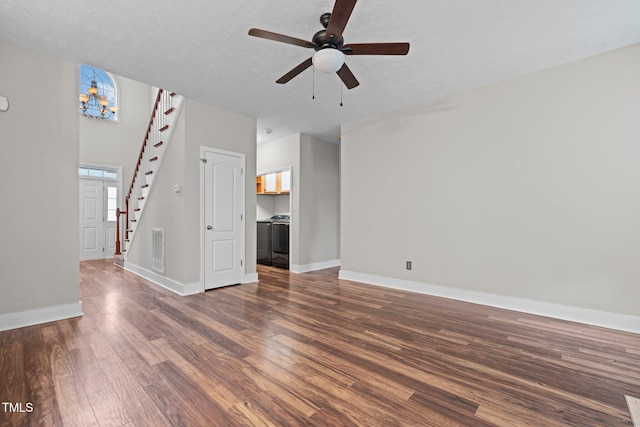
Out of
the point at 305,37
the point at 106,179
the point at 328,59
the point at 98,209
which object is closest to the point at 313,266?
the point at 305,37

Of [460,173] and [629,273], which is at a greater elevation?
[460,173]

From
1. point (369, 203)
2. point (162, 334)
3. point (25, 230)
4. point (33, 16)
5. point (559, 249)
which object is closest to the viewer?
point (33, 16)

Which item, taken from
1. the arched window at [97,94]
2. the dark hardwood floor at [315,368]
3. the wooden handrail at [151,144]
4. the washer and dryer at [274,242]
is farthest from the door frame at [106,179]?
the dark hardwood floor at [315,368]

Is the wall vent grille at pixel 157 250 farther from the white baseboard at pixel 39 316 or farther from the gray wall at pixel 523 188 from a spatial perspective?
the gray wall at pixel 523 188

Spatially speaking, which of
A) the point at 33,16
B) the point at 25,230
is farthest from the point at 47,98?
the point at 25,230

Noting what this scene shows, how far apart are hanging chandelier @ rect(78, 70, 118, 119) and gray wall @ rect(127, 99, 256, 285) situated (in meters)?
3.82

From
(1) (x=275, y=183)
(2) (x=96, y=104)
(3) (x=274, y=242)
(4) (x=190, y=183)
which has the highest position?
(2) (x=96, y=104)

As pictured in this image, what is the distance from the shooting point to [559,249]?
3047 mm

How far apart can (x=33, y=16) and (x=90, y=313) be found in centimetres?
280

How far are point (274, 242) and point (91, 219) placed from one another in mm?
4505

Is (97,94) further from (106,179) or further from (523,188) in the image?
(523,188)

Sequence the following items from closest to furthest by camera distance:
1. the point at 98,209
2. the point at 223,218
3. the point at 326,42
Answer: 1. the point at 326,42
2. the point at 223,218
3. the point at 98,209

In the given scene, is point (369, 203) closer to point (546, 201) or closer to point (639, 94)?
point (546, 201)

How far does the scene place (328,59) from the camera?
7.02 feet
